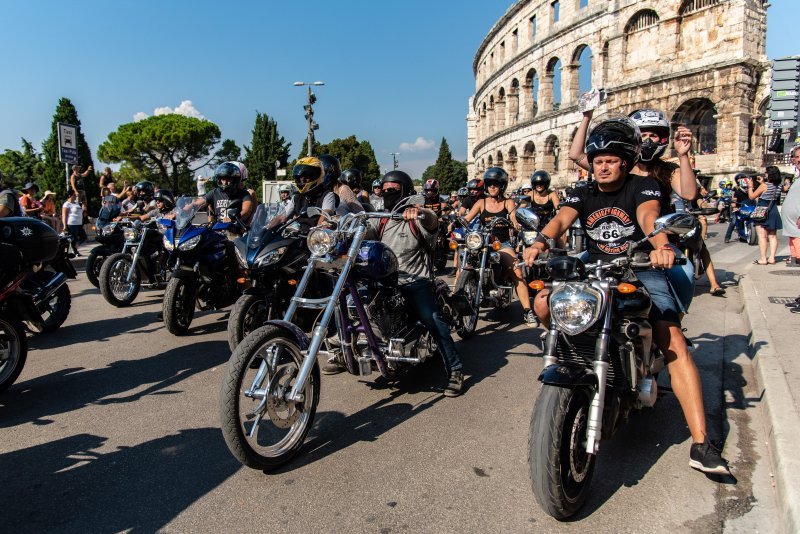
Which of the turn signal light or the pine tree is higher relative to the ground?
the pine tree

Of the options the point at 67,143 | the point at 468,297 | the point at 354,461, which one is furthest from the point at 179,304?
the point at 67,143

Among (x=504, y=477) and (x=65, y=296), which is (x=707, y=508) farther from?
(x=65, y=296)

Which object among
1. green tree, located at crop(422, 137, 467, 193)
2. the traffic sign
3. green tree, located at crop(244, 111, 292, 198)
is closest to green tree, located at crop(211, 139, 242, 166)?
green tree, located at crop(244, 111, 292, 198)

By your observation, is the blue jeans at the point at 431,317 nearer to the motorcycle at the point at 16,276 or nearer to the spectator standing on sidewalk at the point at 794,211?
the motorcycle at the point at 16,276

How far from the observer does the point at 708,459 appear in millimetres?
2820

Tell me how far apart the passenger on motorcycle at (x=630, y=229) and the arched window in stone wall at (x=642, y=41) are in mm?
33326

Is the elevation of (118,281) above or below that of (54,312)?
above

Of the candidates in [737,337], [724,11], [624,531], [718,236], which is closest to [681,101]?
[724,11]

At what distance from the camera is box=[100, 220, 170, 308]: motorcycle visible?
7434 millimetres

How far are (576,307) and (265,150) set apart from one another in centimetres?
6935

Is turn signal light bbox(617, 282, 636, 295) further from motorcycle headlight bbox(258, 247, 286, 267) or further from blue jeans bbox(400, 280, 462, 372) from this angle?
motorcycle headlight bbox(258, 247, 286, 267)

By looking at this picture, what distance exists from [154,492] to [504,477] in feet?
5.87

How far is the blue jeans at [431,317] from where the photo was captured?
425 centimetres

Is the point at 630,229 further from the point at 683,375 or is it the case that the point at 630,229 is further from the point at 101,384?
the point at 101,384
